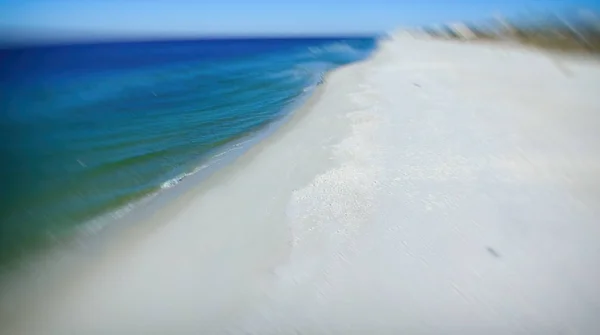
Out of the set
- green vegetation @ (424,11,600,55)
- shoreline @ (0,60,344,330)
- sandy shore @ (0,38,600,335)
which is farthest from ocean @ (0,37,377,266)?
green vegetation @ (424,11,600,55)

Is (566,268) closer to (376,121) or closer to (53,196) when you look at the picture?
(376,121)

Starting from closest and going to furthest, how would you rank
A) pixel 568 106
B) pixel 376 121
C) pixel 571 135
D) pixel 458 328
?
pixel 458 328
pixel 571 135
pixel 376 121
pixel 568 106

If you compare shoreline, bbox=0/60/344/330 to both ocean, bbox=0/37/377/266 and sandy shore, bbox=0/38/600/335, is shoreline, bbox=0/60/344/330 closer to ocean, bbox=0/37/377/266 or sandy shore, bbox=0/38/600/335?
sandy shore, bbox=0/38/600/335

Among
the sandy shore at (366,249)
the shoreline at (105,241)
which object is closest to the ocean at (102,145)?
the shoreline at (105,241)

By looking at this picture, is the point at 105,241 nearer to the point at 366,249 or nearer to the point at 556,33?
the point at 366,249

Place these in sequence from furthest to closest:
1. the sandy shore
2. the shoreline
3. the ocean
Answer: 1. the ocean
2. the shoreline
3. the sandy shore

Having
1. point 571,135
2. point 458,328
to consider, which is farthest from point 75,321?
point 571,135

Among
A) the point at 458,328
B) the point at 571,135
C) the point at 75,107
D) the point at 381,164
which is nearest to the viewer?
the point at 458,328

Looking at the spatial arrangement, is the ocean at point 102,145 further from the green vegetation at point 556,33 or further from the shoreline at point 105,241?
the green vegetation at point 556,33

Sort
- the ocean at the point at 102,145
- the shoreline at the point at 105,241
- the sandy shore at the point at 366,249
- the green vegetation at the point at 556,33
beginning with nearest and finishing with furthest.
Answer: the sandy shore at the point at 366,249 < the shoreline at the point at 105,241 < the ocean at the point at 102,145 < the green vegetation at the point at 556,33
